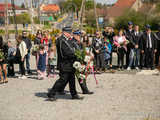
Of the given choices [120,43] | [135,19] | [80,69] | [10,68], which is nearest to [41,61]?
[10,68]

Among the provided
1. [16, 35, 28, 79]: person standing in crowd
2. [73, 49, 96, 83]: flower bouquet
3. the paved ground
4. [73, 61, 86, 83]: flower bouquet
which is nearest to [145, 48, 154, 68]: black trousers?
the paved ground

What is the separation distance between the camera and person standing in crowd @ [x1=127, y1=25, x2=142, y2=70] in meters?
13.9

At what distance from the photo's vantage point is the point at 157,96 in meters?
8.84

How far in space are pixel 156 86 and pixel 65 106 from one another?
368 centimetres

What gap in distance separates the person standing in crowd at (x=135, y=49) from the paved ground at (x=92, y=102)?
2439mm

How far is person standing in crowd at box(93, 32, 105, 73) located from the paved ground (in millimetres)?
1955

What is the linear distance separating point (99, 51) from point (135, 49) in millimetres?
1758

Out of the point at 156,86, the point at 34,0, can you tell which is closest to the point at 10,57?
the point at 156,86

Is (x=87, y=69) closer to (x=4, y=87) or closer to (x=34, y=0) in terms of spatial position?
(x=4, y=87)

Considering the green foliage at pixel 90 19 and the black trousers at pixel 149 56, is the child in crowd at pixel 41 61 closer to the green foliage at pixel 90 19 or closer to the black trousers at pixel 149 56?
the black trousers at pixel 149 56

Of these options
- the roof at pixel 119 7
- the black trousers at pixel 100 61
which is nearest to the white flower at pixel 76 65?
the black trousers at pixel 100 61

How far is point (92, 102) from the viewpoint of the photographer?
831 centimetres

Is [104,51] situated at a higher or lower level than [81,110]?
higher

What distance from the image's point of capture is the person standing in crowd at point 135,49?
13875mm
